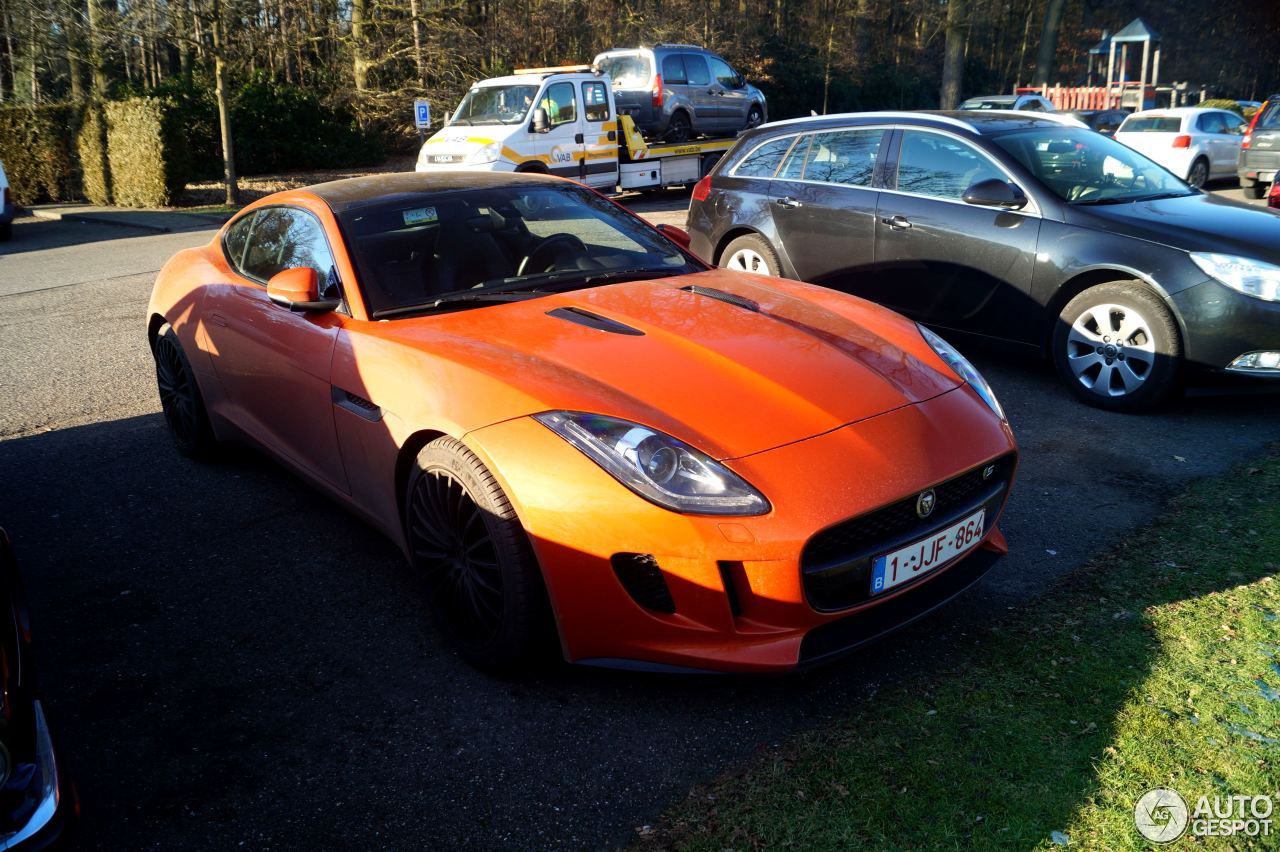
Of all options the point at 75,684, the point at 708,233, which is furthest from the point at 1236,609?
the point at 708,233

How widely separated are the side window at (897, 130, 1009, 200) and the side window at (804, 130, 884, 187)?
0.82ft

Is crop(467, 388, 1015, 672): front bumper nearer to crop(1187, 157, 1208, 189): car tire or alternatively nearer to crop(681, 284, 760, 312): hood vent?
crop(681, 284, 760, 312): hood vent

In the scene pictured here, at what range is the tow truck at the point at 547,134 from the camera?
609 inches

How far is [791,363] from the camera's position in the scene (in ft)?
11.1

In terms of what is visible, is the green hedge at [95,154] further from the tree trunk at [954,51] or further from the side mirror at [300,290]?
the tree trunk at [954,51]

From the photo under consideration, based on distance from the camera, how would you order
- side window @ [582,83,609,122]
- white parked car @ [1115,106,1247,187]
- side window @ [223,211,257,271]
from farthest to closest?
1. white parked car @ [1115,106,1247,187]
2. side window @ [582,83,609,122]
3. side window @ [223,211,257,271]

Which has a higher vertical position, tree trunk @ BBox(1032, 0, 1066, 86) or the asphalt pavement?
tree trunk @ BBox(1032, 0, 1066, 86)

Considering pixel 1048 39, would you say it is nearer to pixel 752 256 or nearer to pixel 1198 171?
pixel 1198 171

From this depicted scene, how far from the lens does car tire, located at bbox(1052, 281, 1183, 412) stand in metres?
5.47

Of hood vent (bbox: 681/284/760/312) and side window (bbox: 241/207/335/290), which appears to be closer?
hood vent (bbox: 681/284/760/312)

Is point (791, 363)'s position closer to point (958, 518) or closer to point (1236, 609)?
point (958, 518)

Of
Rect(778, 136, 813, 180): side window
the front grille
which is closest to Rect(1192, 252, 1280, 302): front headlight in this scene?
Rect(778, 136, 813, 180): side window

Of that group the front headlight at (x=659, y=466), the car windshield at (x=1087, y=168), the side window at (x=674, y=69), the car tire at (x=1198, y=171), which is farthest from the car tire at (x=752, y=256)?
the car tire at (x=1198, y=171)

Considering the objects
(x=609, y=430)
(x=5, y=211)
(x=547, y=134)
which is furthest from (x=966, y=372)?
(x=5, y=211)
